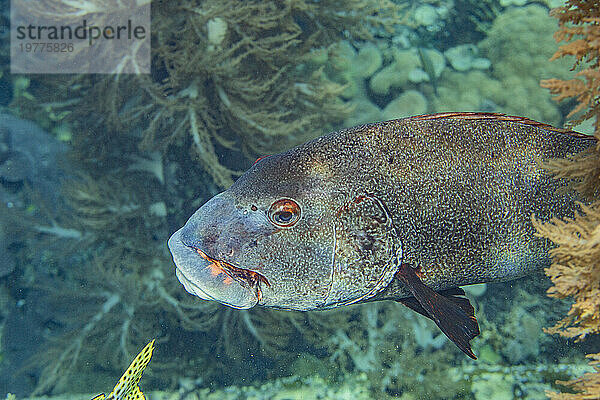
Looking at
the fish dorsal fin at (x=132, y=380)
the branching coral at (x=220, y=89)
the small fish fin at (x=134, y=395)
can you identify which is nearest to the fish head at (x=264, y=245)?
the fish dorsal fin at (x=132, y=380)

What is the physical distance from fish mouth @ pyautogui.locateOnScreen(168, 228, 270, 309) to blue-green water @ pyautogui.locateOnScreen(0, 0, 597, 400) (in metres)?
2.45

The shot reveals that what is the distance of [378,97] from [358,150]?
137 inches

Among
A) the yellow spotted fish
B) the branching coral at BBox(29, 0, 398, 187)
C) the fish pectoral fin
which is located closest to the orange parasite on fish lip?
the fish pectoral fin

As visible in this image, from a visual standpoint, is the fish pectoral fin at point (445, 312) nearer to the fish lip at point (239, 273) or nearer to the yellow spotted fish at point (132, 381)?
the fish lip at point (239, 273)

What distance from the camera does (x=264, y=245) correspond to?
1934 millimetres

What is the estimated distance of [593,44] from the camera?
146cm

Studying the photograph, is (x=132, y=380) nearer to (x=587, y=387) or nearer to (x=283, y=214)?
(x=283, y=214)

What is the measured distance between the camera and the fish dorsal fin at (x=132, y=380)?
3105 mm

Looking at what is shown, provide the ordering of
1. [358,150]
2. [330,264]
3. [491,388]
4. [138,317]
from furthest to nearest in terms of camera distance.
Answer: [138,317] → [491,388] → [358,150] → [330,264]

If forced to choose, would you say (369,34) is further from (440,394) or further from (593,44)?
(440,394)

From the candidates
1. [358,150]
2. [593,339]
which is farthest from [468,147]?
[593,339]

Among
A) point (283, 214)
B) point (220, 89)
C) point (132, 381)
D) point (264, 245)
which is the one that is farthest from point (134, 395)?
point (220, 89)

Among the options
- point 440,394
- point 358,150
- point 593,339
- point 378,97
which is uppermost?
point 358,150

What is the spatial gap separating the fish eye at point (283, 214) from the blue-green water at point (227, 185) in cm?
241
